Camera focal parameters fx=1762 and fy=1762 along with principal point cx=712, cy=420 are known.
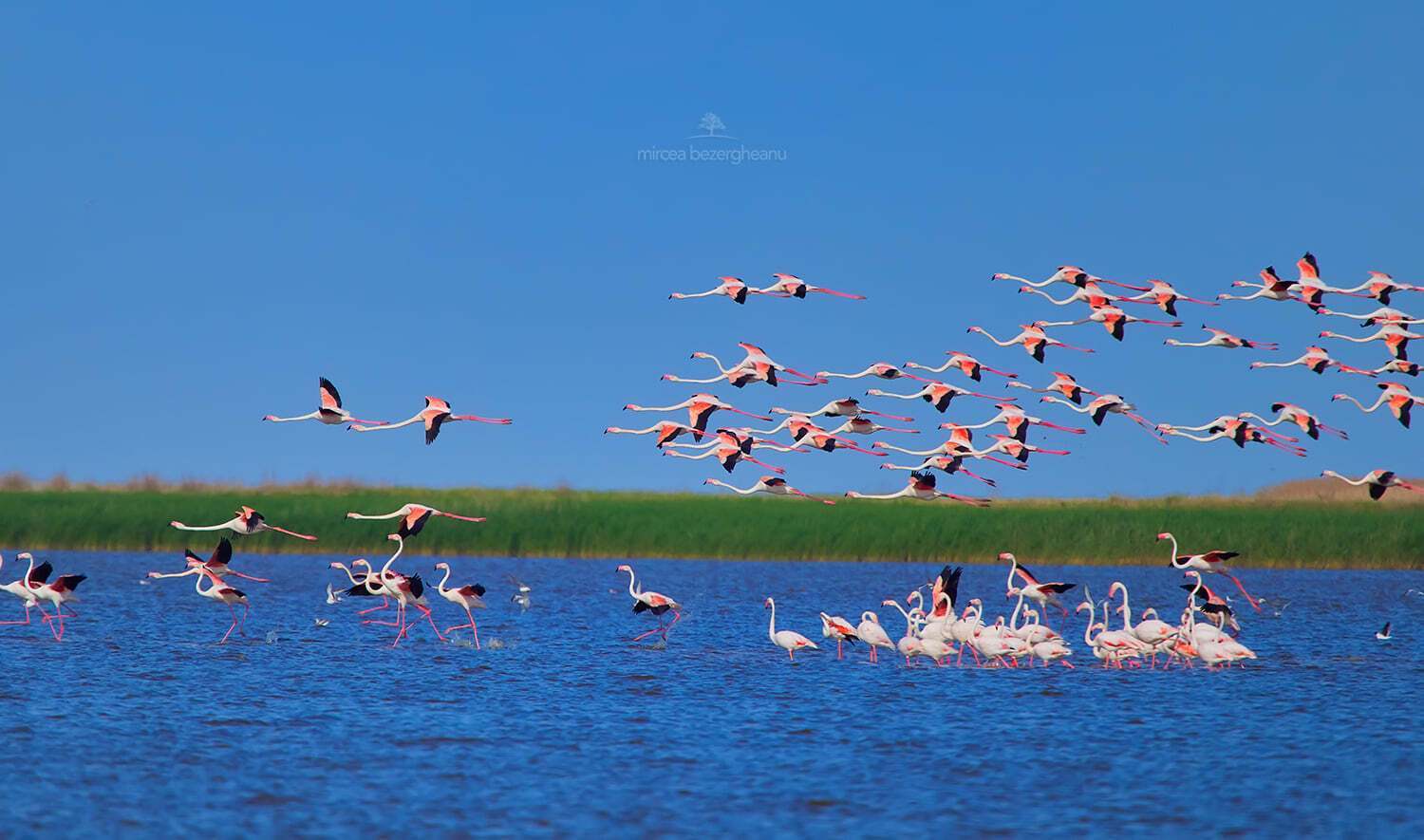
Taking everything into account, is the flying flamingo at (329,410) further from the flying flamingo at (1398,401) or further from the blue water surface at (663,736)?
the flying flamingo at (1398,401)

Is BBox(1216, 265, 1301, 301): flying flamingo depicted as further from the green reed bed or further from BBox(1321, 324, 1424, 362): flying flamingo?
the green reed bed

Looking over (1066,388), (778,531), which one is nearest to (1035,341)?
(1066,388)

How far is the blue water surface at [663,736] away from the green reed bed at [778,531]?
34.4 ft

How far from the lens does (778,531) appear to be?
40531mm

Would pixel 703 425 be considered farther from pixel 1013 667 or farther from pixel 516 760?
pixel 516 760

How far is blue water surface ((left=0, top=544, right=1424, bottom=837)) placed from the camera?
14039 millimetres

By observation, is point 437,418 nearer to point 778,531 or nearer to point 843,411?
point 843,411

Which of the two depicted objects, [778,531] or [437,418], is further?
[778,531]

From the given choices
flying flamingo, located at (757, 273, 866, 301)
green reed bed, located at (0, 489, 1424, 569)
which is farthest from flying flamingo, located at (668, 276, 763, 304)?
green reed bed, located at (0, 489, 1424, 569)

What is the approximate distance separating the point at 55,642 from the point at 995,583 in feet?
81.0

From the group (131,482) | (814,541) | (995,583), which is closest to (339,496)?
(131,482)

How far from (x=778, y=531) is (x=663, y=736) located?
23.0m

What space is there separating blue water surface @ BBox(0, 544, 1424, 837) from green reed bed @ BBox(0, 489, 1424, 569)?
10482 mm

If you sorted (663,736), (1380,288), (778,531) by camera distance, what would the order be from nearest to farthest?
1. (663,736)
2. (1380,288)
3. (778,531)
